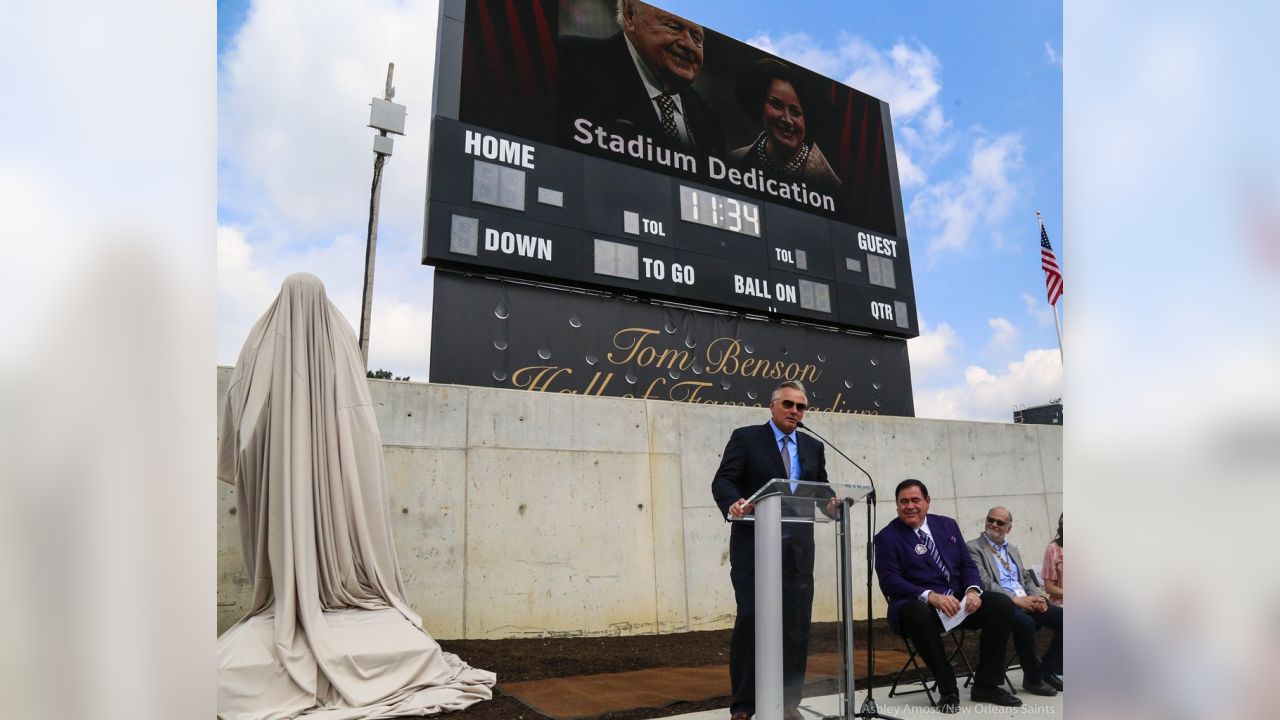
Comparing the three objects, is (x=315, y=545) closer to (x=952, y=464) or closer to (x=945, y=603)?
(x=945, y=603)

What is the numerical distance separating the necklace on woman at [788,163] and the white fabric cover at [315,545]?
17.4ft

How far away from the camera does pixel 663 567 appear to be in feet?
18.6

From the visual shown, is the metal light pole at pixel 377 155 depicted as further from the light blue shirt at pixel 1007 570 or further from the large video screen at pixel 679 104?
the light blue shirt at pixel 1007 570

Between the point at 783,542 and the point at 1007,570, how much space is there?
2298 mm

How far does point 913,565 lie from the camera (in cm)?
370

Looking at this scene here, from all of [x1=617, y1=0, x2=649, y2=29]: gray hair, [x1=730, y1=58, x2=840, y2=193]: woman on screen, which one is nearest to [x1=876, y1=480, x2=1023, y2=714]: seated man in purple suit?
[x1=730, y1=58, x2=840, y2=193]: woman on screen

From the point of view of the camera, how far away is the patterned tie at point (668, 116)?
7359 mm

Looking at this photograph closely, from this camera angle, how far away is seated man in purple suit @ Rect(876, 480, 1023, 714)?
135 inches

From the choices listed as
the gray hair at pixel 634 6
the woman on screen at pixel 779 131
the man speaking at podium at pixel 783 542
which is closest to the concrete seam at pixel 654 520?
the man speaking at podium at pixel 783 542

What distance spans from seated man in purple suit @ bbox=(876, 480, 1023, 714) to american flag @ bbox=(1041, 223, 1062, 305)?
5.71 m
